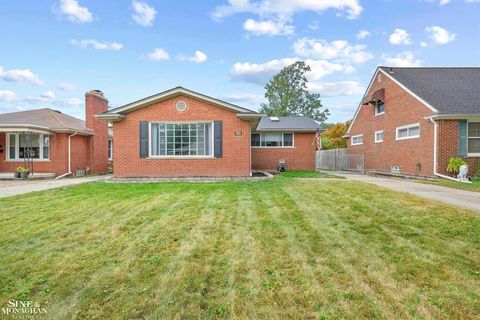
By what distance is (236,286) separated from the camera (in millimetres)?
2891

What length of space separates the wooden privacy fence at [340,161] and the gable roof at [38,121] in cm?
1760

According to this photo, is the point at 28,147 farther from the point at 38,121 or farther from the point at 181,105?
the point at 181,105

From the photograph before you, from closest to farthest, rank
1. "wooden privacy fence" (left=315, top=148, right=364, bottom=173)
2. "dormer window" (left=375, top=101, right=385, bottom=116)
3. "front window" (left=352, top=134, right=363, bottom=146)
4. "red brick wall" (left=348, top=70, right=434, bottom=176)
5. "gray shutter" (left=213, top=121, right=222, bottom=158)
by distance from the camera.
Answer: "gray shutter" (left=213, top=121, right=222, bottom=158) → "red brick wall" (left=348, top=70, right=434, bottom=176) → "dormer window" (left=375, top=101, right=385, bottom=116) → "wooden privacy fence" (left=315, top=148, right=364, bottom=173) → "front window" (left=352, top=134, right=363, bottom=146)

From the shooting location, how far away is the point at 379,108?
18672 mm

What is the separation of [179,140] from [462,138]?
12275 millimetres

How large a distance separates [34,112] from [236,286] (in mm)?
19807

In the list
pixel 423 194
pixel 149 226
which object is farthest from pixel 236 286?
pixel 423 194

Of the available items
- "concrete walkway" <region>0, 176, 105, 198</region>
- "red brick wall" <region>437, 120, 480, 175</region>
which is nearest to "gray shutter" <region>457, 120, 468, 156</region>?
"red brick wall" <region>437, 120, 480, 175</region>

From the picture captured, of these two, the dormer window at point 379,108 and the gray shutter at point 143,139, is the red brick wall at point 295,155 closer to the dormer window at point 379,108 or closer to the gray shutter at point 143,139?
the dormer window at point 379,108

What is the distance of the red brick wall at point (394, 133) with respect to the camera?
13898 millimetres

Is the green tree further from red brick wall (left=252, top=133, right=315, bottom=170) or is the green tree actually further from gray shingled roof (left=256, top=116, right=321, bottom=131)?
red brick wall (left=252, top=133, right=315, bottom=170)

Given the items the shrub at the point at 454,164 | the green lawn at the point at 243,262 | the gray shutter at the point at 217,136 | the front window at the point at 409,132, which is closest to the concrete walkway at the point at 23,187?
the green lawn at the point at 243,262

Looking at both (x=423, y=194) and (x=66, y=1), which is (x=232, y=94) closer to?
(x=66, y=1)

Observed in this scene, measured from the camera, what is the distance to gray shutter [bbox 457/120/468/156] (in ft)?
42.4
